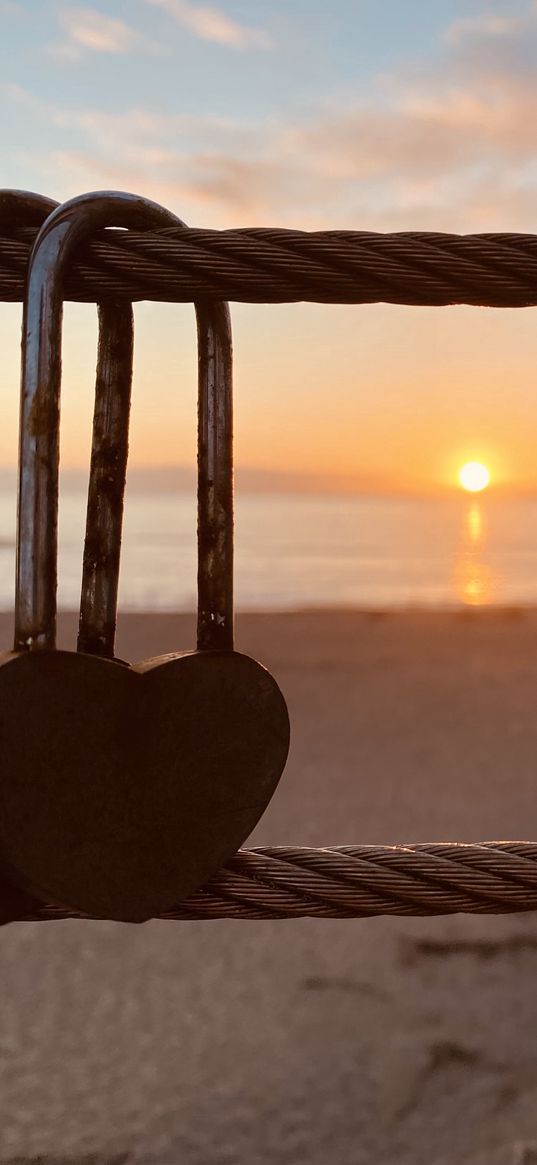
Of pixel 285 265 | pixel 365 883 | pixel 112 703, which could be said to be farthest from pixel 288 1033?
pixel 285 265

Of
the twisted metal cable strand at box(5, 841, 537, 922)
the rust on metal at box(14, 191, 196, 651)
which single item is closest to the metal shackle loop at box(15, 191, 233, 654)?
the rust on metal at box(14, 191, 196, 651)

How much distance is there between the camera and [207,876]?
2.10 feet

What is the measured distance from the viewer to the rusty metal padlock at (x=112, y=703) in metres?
0.57

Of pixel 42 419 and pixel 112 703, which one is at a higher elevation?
pixel 42 419

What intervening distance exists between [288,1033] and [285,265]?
1897 millimetres

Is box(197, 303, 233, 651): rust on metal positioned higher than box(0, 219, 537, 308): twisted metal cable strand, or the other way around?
box(0, 219, 537, 308): twisted metal cable strand

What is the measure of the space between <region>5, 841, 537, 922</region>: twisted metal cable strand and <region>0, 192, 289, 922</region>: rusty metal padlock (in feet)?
0.14

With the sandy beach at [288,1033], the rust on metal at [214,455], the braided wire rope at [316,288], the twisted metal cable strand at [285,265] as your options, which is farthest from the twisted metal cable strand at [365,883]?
the sandy beach at [288,1033]

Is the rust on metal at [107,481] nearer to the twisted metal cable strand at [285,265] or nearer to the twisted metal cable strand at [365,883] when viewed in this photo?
the twisted metal cable strand at [285,265]

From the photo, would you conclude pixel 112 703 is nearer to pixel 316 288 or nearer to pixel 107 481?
pixel 107 481

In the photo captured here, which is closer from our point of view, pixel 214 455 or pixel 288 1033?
pixel 214 455

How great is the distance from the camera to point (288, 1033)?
2.14 metres

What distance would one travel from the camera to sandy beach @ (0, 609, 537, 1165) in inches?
71.3

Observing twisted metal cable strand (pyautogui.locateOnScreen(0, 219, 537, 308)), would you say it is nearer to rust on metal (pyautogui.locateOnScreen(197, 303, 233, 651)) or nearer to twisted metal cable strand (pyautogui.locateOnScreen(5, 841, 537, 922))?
rust on metal (pyautogui.locateOnScreen(197, 303, 233, 651))
